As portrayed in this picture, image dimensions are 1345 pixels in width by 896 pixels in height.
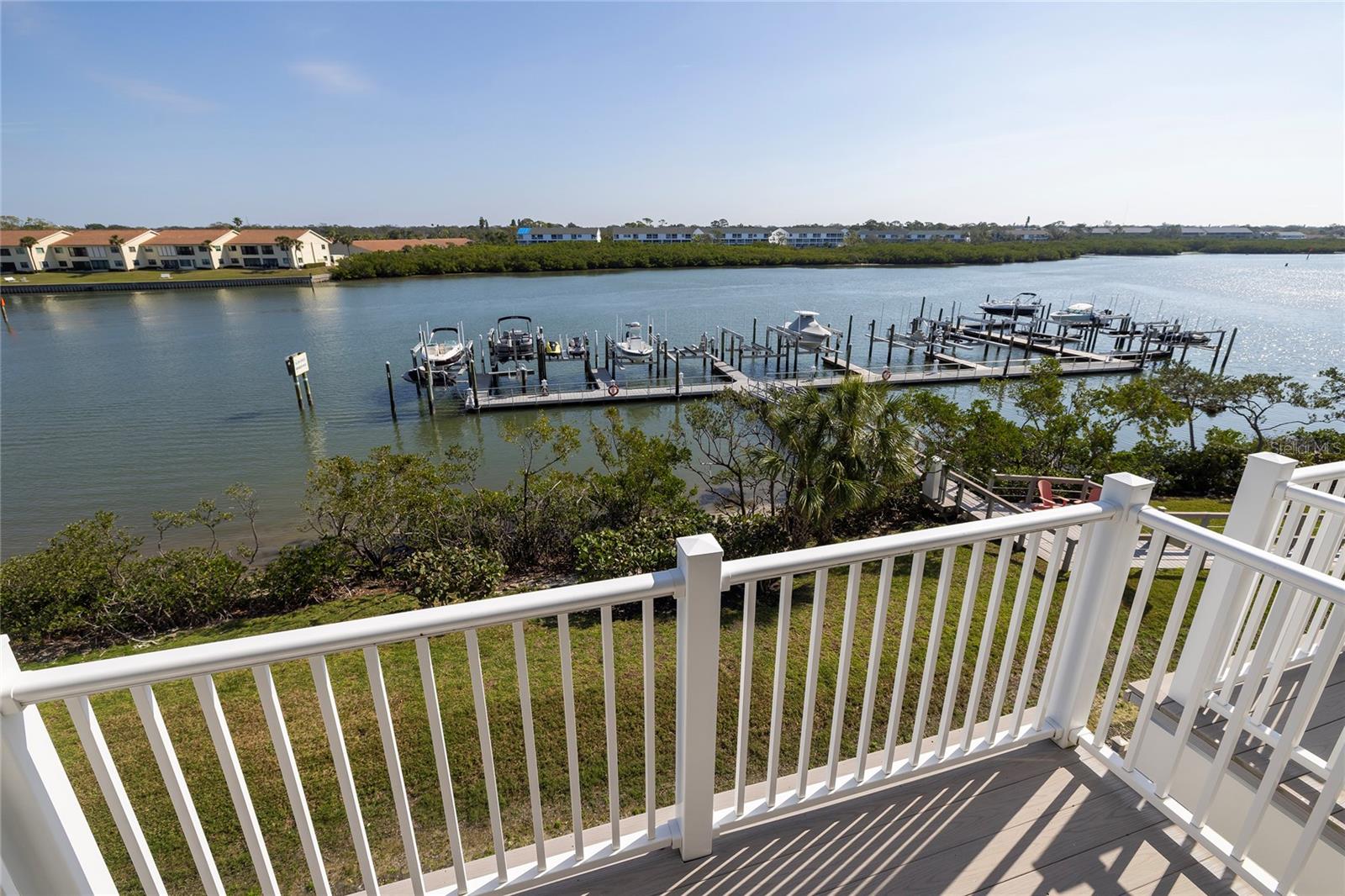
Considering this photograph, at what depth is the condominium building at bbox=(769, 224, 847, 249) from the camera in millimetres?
102312

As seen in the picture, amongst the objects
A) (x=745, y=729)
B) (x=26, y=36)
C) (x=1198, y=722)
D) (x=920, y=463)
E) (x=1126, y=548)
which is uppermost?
(x=26, y=36)

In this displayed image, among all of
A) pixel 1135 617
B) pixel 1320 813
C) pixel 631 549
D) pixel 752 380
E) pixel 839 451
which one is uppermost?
pixel 1135 617

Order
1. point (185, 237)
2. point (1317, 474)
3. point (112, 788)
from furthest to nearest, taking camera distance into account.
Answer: point (185, 237)
point (1317, 474)
point (112, 788)

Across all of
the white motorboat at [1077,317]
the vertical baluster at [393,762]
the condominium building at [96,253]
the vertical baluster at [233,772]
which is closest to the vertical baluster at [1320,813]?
the vertical baluster at [393,762]

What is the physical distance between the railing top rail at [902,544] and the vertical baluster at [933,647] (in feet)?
0.20

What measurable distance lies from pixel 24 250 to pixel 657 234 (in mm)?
71087

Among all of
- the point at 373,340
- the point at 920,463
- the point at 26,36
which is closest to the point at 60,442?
the point at 373,340

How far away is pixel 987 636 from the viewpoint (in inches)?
76.9

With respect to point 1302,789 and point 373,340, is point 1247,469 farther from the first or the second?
point 373,340

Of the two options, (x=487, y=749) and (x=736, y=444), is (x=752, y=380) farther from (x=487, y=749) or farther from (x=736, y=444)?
(x=487, y=749)

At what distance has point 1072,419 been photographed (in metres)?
10.8

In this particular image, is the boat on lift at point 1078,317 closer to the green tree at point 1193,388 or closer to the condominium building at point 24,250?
the green tree at point 1193,388

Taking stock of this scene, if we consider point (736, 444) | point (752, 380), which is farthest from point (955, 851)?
point (752, 380)

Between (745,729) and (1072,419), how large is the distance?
1140 cm
